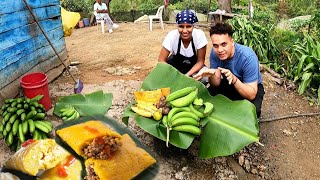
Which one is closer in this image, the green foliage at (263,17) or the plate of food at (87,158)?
the plate of food at (87,158)

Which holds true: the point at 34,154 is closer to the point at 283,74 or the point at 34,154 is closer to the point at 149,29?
the point at 283,74

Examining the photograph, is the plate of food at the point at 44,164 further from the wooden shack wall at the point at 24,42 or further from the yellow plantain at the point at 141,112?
the wooden shack wall at the point at 24,42

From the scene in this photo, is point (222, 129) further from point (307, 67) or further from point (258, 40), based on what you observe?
point (258, 40)

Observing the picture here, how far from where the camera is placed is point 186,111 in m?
2.82

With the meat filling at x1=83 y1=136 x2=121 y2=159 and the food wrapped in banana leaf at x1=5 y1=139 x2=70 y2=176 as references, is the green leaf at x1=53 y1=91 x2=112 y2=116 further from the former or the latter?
the meat filling at x1=83 y1=136 x2=121 y2=159

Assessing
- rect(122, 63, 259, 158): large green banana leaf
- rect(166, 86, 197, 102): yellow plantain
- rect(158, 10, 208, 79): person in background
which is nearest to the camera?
rect(122, 63, 259, 158): large green banana leaf

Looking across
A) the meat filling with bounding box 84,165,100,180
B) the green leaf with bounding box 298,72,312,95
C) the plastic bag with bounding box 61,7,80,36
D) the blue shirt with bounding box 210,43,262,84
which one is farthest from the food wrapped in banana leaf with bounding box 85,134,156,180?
the plastic bag with bounding box 61,7,80,36

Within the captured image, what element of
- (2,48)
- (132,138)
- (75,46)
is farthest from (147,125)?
(75,46)

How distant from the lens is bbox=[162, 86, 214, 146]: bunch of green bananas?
8.89ft

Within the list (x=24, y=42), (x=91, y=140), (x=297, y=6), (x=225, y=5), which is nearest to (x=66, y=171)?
(x=91, y=140)

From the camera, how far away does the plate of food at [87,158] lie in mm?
2232

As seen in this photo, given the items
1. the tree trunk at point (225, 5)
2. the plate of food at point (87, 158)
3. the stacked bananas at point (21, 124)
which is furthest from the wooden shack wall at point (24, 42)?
the tree trunk at point (225, 5)

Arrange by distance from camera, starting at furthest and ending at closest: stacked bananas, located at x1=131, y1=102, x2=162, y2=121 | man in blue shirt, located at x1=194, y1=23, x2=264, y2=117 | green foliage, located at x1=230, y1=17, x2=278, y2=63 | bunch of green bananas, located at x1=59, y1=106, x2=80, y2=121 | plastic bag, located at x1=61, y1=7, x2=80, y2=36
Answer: green foliage, located at x1=230, y1=17, x2=278, y2=63 → plastic bag, located at x1=61, y1=7, x2=80, y2=36 → bunch of green bananas, located at x1=59, y1=106, x2=80, y2=121 → man in blue shirt, located at x1=194, y1=23, x2=264, y2=117 → stacked bananas, located at x1=131, y1=102, x2=162, y2=121

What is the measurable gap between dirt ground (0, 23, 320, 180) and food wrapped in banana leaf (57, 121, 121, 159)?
803 mm
